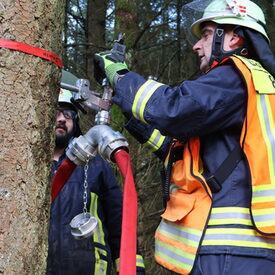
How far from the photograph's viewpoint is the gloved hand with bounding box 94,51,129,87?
2115 millimetres

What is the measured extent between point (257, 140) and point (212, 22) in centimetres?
84

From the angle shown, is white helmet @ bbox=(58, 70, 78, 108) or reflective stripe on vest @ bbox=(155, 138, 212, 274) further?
white helmet @ bbox=(58, 70, 78, 108)

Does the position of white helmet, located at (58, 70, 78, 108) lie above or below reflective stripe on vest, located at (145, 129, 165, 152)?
above

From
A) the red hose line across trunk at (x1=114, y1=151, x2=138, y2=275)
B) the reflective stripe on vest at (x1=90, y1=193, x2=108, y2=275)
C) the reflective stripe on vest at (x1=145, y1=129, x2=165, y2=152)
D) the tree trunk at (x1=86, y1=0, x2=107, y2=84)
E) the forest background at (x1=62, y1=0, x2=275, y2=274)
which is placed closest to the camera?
the red hose line across trunk at (x1=114, y1=151, x2=138, y2=275)

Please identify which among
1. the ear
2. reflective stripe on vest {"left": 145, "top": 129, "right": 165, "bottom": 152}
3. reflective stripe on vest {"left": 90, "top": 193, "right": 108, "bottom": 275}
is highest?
the ear

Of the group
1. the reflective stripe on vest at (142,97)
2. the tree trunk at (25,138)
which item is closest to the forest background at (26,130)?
the tree trunk at (25,138)

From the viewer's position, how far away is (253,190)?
1.84m

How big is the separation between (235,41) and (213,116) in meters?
0.61

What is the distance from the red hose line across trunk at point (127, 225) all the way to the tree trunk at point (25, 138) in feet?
0.98

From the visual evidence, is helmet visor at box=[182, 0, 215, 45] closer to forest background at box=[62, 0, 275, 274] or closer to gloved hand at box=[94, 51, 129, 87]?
gloved hand at box=[94, 51, 129, 87]

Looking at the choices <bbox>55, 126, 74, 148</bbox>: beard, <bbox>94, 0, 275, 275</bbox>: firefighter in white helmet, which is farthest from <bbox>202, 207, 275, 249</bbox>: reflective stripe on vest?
<bbox>55, 126, 74, 148</bbox>: beard

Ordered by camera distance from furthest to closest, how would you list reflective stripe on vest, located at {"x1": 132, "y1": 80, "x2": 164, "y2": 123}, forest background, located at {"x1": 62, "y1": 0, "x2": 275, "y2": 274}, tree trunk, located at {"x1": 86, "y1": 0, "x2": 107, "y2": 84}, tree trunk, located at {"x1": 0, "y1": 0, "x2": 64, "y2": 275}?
tree trunk, located at {"x1": 86, "y1": 0, "x2": 107, "y2": 84} < forest background, located at {"x1": 62, "y1": 0, "x2": 275, "y2": 274} < reflective stripe on vest, located at {"x1": 132, "y1": 80, "x2": 164, "y2": 123} < tree trunk, located at {"x1": 0, "y1": 0, "x2": 64, "y2": 275}

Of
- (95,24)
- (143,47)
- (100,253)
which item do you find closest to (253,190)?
(100,253)

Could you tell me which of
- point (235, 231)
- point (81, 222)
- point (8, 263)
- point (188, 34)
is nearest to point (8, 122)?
point (8, 263)
